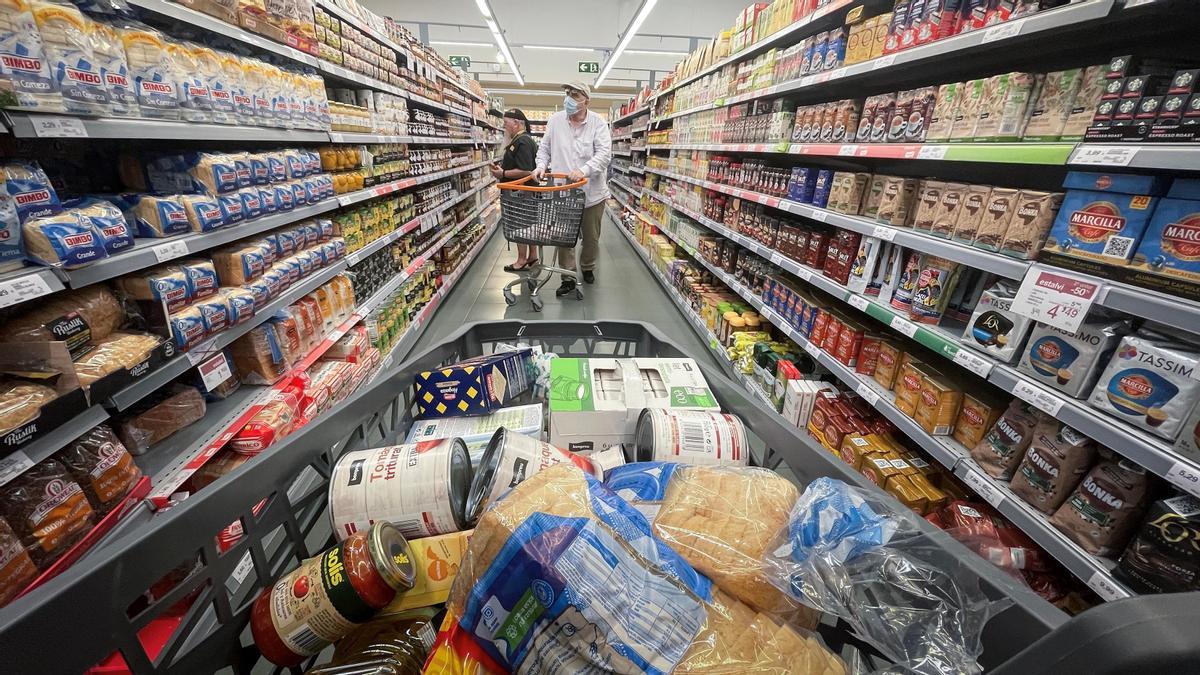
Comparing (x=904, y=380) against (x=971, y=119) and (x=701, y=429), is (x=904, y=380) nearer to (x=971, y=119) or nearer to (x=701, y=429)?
(x=971, y=119)

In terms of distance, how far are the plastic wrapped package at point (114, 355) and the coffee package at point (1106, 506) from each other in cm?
235

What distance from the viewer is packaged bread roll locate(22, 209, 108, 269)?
39.4 inches

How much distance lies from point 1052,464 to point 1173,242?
0.57 metres

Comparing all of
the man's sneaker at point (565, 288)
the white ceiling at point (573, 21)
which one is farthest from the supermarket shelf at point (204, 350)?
the white ceiling at point (573, 21)

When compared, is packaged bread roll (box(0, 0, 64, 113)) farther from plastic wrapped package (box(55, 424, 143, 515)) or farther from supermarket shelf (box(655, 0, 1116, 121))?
supermarket shelf (box(655, 0, 1116, 121))

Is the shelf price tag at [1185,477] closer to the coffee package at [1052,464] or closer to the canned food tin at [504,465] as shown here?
the coffee package at [1052,464]

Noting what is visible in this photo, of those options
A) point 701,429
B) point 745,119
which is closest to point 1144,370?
point 701,429

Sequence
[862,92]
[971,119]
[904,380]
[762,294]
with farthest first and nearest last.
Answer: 1. [762,294]
2. [862,92]
3. [904,380]
4. [971,119]

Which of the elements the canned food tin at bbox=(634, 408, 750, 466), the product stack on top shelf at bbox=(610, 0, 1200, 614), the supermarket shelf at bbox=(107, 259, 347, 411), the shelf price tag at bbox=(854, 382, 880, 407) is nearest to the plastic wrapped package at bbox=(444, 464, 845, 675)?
the canned food tin at bbox=(634, 408, 750, 466)

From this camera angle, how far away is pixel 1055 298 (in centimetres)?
117

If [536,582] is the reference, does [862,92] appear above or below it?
above

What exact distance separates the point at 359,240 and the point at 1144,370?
3200mm

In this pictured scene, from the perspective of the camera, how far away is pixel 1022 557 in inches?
51.8

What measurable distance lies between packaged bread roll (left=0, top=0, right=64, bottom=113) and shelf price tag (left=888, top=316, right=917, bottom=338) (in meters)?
2.40
